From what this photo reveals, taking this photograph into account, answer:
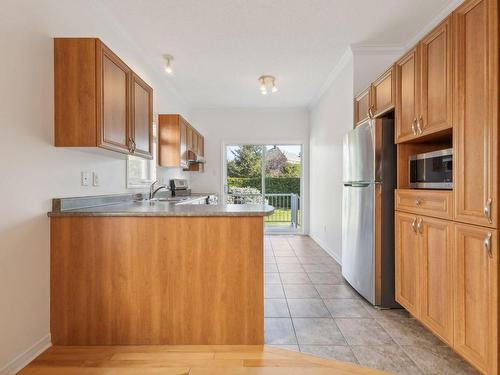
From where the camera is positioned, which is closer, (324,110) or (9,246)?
(9,246)

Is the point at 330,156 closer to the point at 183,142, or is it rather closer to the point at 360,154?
A: the point at 360,154

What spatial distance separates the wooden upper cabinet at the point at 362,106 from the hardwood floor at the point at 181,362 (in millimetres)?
2290

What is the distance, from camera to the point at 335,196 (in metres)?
4.03

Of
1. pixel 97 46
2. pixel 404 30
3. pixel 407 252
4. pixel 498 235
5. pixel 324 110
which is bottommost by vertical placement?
pixel 407 252

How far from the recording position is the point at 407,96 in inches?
84.7

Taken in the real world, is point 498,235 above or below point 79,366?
above

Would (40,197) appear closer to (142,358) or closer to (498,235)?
(142,358)

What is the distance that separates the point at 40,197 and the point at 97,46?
105cm

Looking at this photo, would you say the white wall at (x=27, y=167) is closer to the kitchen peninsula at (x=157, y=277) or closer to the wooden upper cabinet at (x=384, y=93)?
the kitchen peninsula at (x=157, y=277)

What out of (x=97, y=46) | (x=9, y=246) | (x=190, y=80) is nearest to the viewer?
(x=9, y=246)

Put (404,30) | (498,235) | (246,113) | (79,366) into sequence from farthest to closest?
(246,113)
(404,30)
(79,366)
(498,235)

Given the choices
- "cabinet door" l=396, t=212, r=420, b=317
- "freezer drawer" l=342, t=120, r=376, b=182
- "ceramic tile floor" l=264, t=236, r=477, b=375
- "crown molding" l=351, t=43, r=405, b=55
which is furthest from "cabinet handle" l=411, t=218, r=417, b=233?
"crown molding" l=351, t=43, r=405, b=55

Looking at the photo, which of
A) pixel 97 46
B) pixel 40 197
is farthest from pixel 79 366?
pixel 97 46

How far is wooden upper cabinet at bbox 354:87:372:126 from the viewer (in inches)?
110
